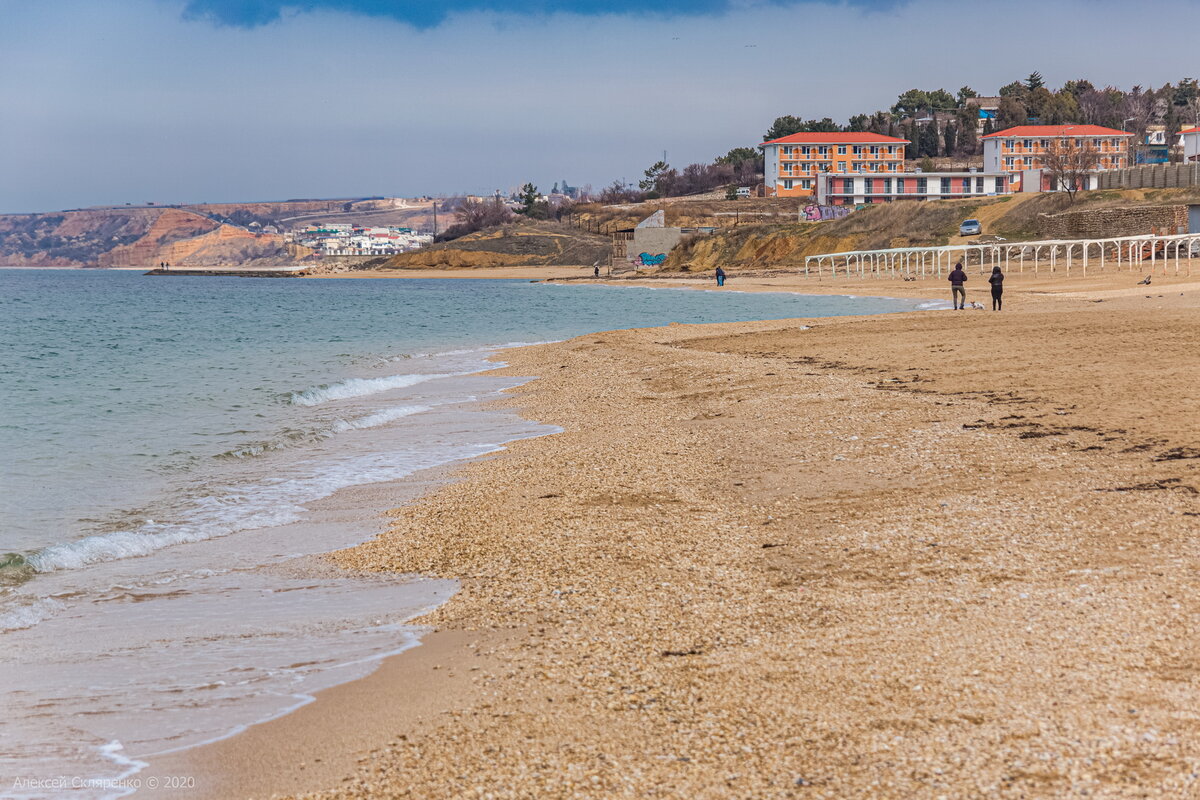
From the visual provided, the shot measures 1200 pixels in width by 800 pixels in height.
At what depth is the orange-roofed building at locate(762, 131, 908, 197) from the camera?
13150cm

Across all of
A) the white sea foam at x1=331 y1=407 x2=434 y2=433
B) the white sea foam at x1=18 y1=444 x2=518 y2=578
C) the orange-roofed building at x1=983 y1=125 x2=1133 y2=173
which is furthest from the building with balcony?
the white sea foam at x1=18 y1=444 x2=518 y2=578

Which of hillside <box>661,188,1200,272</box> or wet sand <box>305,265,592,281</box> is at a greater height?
hillside <box>661,188,1200,272</box>

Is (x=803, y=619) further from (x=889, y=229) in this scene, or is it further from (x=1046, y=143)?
(x=1046, y=143)

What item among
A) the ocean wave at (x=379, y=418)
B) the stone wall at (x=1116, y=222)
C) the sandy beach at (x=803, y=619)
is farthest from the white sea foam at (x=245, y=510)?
the stone wall at (x=1116, y=222)

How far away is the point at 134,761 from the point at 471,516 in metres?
4.80

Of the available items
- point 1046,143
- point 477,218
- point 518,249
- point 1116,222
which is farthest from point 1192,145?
point 477,218

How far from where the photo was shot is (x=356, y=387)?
891 inches

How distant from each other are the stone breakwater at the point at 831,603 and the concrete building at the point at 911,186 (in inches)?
4152

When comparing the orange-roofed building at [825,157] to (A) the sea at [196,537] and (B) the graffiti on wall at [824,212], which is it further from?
(A) the sea at [196,537]

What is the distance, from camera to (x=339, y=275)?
16088cm

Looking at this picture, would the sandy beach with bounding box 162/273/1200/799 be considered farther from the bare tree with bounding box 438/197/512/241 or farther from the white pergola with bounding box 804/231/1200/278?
the bare tree with bounding box 438/197/512/241

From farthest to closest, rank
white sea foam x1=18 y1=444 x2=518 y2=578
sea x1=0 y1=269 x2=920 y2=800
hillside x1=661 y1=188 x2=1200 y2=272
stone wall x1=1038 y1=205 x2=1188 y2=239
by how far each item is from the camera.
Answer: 1. hillside x1=661 y1=188 x2=1200 y2=272
2. stone wall x1=1038 y1=205 x2=1188 y2=239
3. white sea foam x1=18 y1=444 x2=518 y2=578
4. sea x1=0 y1=269 x2=920 y2=800

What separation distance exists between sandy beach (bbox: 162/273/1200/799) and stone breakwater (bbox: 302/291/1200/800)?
2 centimetres

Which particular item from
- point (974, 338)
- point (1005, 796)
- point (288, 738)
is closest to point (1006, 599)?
point (1005, 796)
